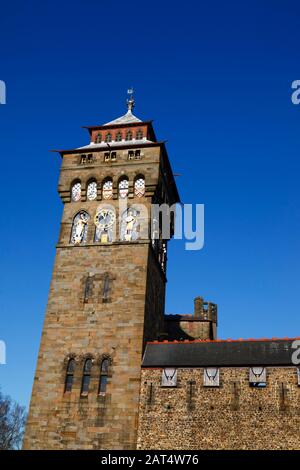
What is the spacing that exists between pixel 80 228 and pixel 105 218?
1.72m

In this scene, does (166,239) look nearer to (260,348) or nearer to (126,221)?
(126,221)

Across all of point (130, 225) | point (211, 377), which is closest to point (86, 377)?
point (211, 377)

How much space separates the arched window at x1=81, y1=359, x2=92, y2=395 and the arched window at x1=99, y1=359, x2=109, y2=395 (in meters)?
0.68

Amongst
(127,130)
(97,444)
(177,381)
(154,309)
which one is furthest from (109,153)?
(97,444)

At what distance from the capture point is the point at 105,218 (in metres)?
30.6

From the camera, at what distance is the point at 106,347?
26.2 m

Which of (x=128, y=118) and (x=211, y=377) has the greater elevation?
(x=128, y=118)

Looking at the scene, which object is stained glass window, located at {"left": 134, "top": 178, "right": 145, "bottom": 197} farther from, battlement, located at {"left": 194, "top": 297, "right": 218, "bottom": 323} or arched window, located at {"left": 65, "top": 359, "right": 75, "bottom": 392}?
battlement, located at {"left": 194, "top": 297, "right": 218, "bottom": 323}

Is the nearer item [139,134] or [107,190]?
[107,190]

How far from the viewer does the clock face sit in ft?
99.4

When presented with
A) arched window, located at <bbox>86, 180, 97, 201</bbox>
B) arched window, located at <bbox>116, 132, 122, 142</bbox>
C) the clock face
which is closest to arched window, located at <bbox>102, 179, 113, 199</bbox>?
arched window, located at <bbox>86, 180, 97, 201</bbox>

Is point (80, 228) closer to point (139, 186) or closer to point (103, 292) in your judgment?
point (139, 186)

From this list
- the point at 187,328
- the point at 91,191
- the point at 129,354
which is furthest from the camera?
the point at 187,328
